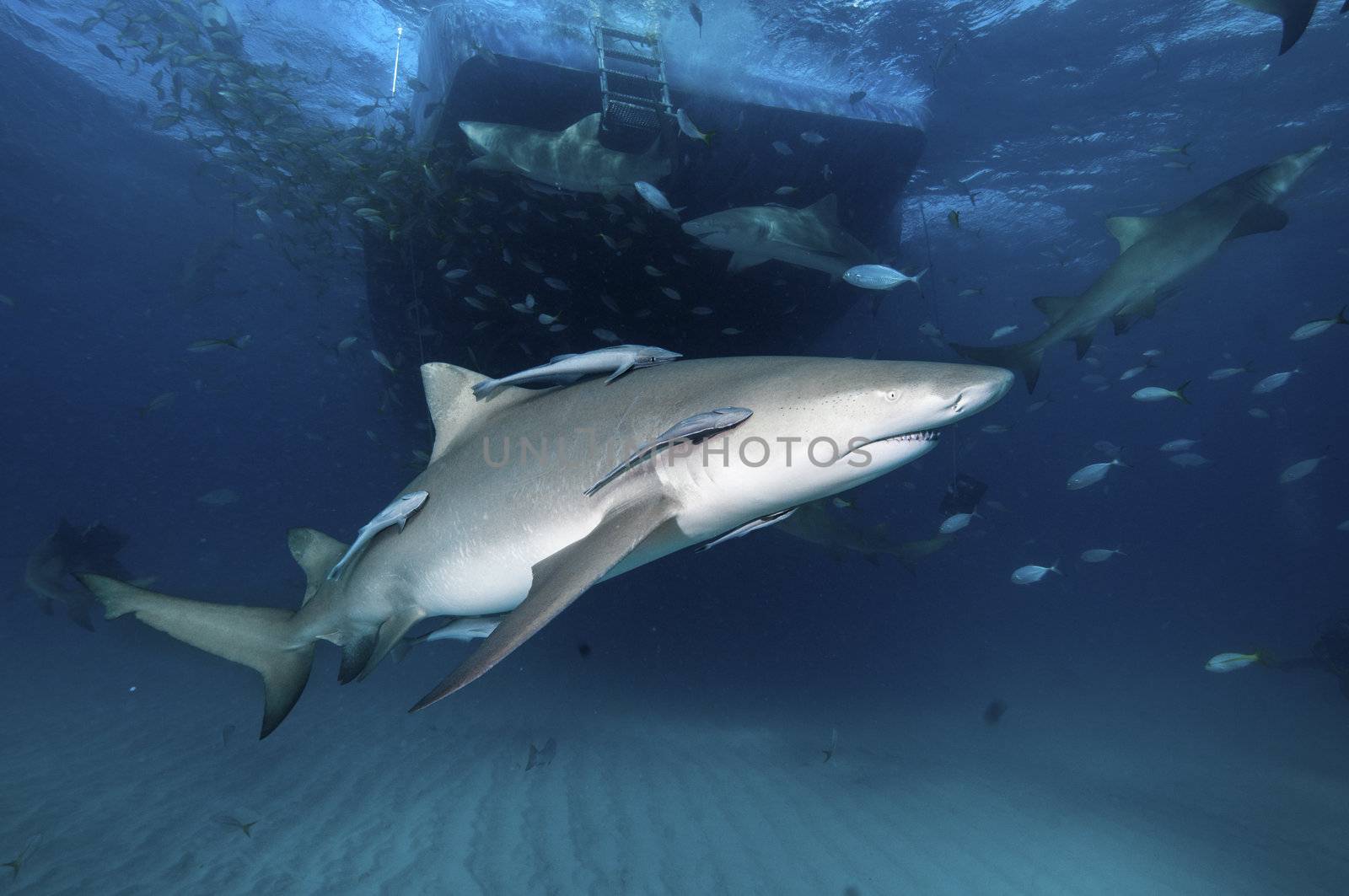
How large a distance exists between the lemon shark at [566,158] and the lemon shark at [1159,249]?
4187 millimetres

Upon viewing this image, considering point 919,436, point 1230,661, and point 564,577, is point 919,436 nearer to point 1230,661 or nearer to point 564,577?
point 564,577

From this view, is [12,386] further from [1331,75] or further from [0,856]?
[1331,75]

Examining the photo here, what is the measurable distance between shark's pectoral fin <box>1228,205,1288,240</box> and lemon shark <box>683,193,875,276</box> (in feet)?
12.3

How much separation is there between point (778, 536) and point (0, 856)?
54.3 ft

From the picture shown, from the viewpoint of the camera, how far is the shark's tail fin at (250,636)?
3.21 m

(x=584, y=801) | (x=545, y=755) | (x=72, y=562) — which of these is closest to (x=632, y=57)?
(x=584, y=801)

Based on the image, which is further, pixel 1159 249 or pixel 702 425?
pixel 1159 249

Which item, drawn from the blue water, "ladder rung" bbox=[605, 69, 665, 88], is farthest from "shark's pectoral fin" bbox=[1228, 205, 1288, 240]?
"ladder rung" bbox=[605, 69, 665, 88]

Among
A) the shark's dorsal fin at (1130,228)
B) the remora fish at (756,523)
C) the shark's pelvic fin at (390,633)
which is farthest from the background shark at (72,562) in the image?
the shark's dorsal fin at (1130,228)

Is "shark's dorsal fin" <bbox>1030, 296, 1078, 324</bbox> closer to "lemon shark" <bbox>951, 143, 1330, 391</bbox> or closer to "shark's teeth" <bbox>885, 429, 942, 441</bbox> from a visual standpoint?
"lemon shark" <bbox>951, 143, 1330, 391</bbox>

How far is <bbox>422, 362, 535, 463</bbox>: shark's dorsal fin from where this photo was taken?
331 cm

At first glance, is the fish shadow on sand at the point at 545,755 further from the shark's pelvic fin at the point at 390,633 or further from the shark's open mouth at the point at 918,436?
the shark's open mouth at the point at 918,436

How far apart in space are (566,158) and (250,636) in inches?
220

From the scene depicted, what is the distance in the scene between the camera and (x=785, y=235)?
24.0ft
